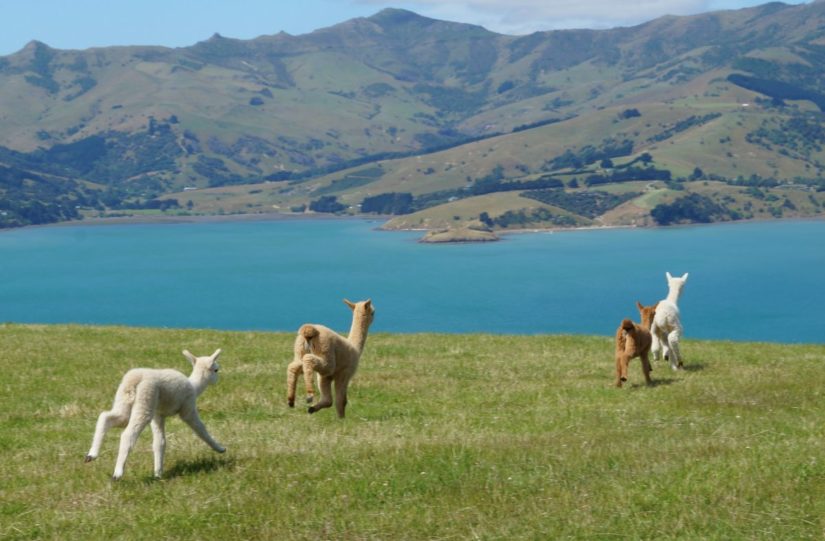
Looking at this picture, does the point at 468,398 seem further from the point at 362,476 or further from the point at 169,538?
the point at 169,538

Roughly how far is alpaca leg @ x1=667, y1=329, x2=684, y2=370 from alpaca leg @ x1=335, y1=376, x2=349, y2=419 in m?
10.1

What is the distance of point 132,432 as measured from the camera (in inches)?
515

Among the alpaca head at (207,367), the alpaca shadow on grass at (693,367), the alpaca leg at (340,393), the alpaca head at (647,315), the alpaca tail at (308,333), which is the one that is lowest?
the alpaca shadow on grass at (693,367)

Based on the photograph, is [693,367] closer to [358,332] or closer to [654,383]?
[654,383]

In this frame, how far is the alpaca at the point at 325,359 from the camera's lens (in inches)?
632

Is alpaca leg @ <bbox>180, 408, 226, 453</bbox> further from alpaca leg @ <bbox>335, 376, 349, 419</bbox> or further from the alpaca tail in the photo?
alpaca leg @ <bbox>335, 376, 349, 419</bbox>

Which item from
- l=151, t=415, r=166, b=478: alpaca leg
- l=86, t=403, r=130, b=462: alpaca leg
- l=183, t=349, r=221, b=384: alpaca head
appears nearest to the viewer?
l=86, t=403, r=130, b=462: alpaca leg

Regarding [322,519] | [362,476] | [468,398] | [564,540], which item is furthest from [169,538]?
[468,398]

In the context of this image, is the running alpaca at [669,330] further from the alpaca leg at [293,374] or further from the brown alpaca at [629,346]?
the alpaca leg at [293,374]

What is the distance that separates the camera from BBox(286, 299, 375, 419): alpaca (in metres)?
16.1

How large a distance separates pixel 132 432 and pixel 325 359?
3.96 meters

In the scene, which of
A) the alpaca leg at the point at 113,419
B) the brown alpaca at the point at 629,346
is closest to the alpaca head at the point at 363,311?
the alpaca leg at the point at 113,419

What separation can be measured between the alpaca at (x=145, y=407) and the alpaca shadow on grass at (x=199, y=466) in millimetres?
378

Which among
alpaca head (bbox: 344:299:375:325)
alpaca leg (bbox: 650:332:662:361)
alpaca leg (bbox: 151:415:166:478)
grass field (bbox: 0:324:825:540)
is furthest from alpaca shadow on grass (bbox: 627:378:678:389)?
alpaca leg (bbox: 151:415:166:478)
